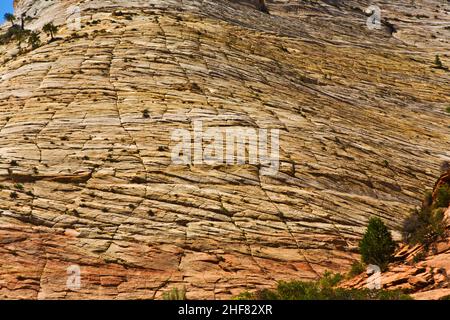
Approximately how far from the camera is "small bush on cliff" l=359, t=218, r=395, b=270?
2423cm

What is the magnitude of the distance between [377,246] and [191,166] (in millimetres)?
9292

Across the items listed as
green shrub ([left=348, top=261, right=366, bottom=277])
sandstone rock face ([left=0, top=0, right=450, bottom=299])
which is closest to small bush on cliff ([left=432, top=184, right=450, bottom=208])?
sandstone rock face ([left=0, top=0, right=450, bottom=299])

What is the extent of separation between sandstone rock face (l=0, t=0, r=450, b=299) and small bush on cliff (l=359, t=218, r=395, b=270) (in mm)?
1571

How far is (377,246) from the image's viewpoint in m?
24.5

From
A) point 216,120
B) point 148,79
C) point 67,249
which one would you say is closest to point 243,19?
point 148,79

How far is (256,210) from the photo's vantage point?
27922mm

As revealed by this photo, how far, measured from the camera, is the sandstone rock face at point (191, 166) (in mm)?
24375

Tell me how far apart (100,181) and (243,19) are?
2859 cm

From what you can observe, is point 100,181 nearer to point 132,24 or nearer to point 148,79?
point 148,79

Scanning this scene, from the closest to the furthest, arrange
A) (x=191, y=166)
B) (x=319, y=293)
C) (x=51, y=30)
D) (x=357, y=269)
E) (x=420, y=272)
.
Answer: (x=319, y=293) → (x=420, y=272) → (x=357, y=269) → (x=191, y=166) → (x=51, y=30)

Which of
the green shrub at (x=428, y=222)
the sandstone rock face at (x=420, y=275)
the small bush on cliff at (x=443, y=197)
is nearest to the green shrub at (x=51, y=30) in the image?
the green shrub at (x=428, y=222)

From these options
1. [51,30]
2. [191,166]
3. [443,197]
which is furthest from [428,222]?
[51,30]

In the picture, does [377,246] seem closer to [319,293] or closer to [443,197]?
[443,197]

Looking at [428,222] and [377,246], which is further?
[428,222]
